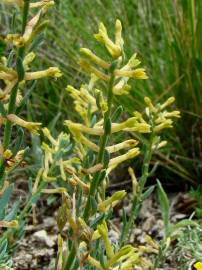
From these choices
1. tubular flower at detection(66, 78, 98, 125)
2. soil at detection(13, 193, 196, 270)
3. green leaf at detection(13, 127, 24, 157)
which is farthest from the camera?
soil at detection(13, 193, 196, 270)

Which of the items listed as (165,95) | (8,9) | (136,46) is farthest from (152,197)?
(8,9)

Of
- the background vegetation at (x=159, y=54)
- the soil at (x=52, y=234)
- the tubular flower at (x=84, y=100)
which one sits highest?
the background vegetation at (x=159, y=54)

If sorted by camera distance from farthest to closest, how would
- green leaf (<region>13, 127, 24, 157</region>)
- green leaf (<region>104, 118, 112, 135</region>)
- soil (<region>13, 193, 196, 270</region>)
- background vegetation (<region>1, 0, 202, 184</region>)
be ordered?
background vegetation (<region>1, 0, 202, 184</region>), soil (<region>13, 193, 196, 270</region>), green leaf (<region>13, 127, 24, 157</region>), green leaf (<region>104, 118, 112, 135</region>)

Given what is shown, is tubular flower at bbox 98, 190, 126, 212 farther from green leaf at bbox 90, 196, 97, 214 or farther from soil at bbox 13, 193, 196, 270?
soil at bbox 13, 193, 196, 270

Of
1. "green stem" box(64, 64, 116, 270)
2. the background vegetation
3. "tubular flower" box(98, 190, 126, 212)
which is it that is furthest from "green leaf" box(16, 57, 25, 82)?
the background vegetation

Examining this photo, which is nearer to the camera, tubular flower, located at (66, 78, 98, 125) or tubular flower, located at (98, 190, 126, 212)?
tubular flower, located at (98, 190, 126, 212)

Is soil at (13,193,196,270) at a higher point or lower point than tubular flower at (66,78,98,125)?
lower

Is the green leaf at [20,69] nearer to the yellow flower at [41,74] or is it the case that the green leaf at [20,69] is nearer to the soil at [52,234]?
the yellow flower at [41,74]

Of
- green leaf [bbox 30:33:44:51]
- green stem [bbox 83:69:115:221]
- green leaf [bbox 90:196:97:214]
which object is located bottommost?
green leaf [bbox 90:196:97:214]

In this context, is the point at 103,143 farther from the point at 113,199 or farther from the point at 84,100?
the point at 84,100

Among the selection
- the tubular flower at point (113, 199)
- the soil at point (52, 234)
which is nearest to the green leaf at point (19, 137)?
the tubular flower at point (113, 199)

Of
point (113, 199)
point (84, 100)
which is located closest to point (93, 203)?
point (113, 199)

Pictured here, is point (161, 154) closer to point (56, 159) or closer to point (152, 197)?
point (152, 197)
